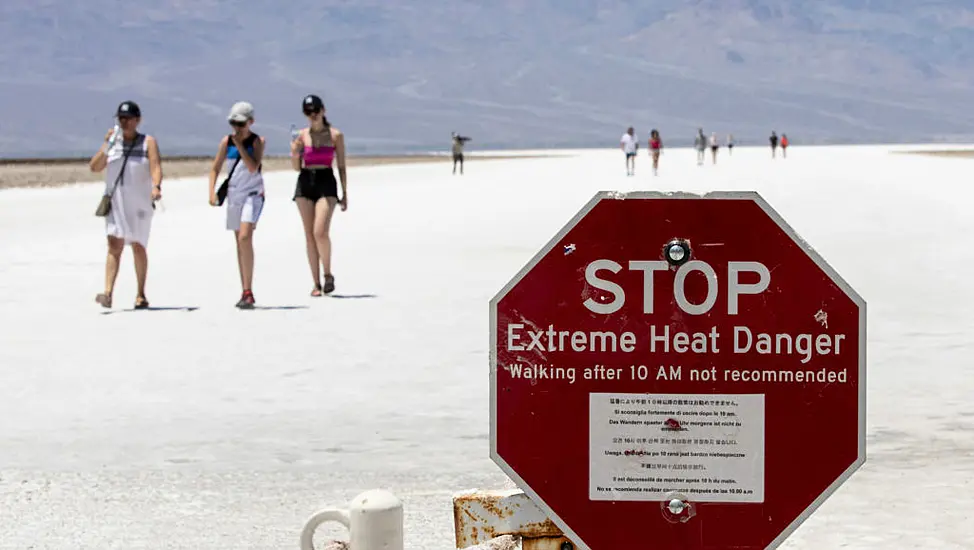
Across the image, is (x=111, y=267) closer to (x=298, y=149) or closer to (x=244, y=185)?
(x=244, y=185)

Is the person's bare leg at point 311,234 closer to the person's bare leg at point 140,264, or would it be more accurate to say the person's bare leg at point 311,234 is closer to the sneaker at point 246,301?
the sneaker at point 246,301

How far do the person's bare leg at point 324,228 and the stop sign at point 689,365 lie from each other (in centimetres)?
966

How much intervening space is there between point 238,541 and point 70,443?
2.13 metres

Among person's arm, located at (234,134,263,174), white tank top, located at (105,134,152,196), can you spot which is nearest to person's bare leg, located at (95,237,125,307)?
white tank top, located at (105,134,152,196)

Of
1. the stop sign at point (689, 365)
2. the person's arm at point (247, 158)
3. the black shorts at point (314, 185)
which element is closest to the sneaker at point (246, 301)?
the person's arm at point (247, 158)

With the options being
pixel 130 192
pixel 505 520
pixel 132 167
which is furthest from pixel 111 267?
pixel 505 520

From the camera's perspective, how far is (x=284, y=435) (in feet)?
25.0

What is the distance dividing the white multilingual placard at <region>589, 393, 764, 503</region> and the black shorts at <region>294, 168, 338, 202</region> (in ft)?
32.3

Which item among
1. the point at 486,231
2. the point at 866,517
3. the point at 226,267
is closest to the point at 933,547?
the point at 866,517

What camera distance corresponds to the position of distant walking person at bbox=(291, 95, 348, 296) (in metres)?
13.3

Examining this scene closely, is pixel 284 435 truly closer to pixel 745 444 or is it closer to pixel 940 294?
pixel 745 444

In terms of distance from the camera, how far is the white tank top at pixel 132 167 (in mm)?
12430

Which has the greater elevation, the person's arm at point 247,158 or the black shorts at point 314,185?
the person's arm at point 247,158

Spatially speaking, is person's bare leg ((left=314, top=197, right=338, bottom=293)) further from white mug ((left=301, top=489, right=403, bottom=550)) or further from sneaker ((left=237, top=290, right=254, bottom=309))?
white mug ((left=301, top=489, right=403, bottom=550))
